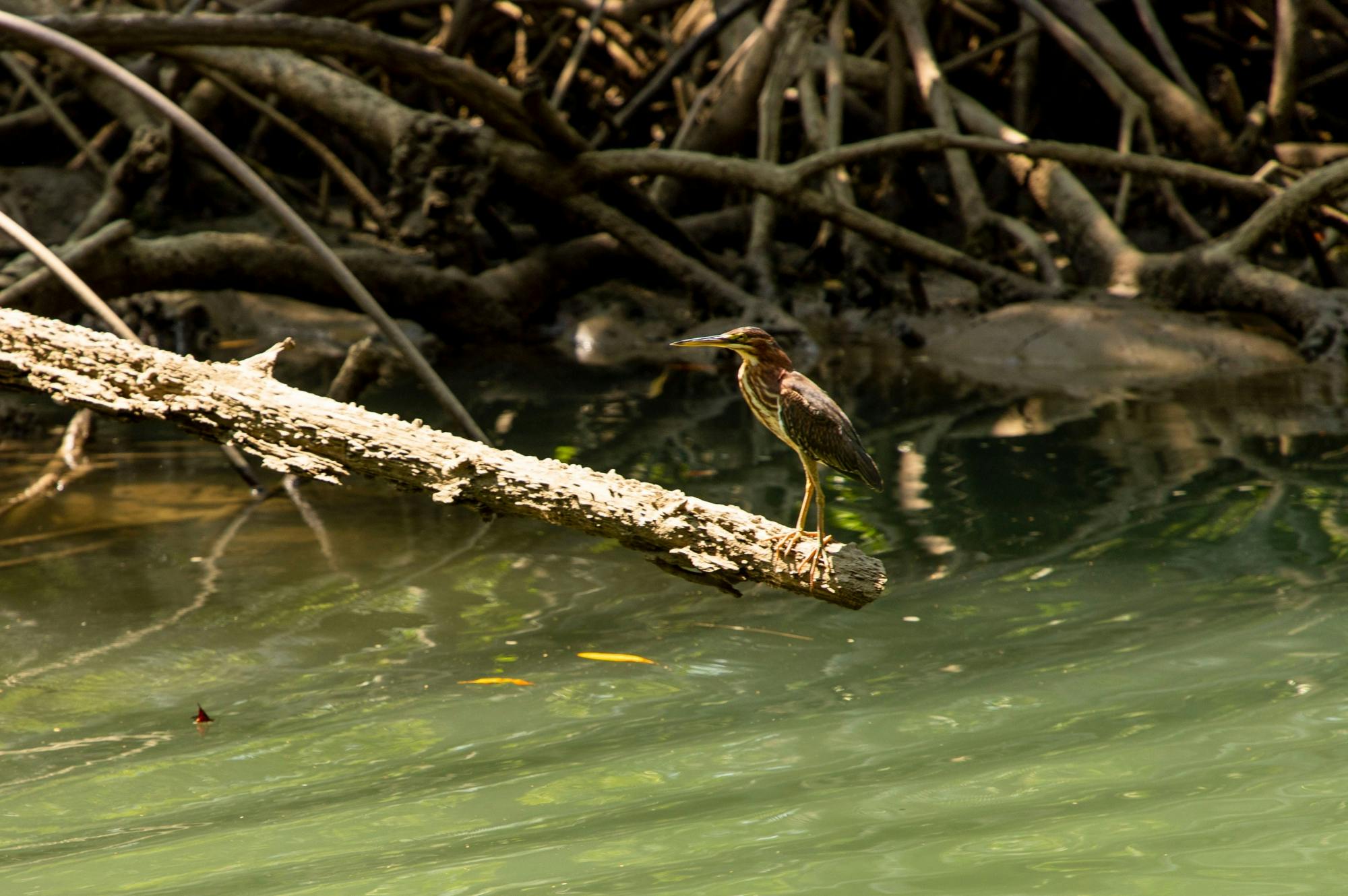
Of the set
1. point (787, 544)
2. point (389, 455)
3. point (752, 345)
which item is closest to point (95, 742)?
point (389, 455)

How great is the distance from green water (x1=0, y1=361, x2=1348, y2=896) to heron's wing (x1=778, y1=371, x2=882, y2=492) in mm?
445

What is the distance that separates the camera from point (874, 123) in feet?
31.3

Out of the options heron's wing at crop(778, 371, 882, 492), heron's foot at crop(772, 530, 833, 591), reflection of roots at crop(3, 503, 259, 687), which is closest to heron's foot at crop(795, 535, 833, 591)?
heron's foot at crop(772, 530, 833, 591)

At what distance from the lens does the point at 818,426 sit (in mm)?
2748

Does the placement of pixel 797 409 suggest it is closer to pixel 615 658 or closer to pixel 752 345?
pixel 752 345

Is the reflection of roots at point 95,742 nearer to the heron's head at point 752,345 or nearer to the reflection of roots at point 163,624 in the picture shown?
the reflection of roots at point 163,624

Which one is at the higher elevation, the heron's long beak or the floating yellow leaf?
the heron's long beak

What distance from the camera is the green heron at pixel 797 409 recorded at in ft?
9.02

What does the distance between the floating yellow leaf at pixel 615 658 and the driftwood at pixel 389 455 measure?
0.46 meters

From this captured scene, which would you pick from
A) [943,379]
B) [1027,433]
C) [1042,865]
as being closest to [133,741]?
[1042,865]

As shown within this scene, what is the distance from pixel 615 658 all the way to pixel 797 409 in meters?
0.71

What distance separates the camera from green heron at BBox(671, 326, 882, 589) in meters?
2.75

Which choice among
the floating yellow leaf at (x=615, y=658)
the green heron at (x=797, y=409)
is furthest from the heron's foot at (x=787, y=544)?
the floating yellow leaf at (x=615, y=658)

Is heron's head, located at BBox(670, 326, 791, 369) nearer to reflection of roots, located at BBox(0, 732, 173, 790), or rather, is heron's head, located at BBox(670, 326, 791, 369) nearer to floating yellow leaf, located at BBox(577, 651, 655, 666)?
floating yellow leaf, located at BBox(577, 651, 655, 666)
